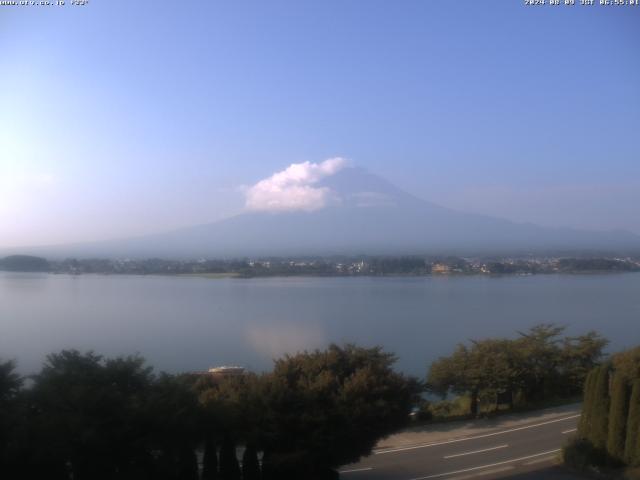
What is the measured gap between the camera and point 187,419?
6152 millimetres

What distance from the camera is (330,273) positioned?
3756 centimetres

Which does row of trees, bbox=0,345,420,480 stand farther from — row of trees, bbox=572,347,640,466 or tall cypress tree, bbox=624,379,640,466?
tall cypress tree, bbox=624,379,640,466

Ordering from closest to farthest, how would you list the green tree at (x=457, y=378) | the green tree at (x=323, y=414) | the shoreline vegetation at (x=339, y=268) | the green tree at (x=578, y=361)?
the green tree at (x=323, y=414) < the green tree at (x=457, y=378) < the green tree at (x=578, y=361) < the shoreline vegetation at (x=339, y=268)

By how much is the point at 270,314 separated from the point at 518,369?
11.6 m

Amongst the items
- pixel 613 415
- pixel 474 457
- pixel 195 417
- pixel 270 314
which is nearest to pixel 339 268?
pixel 270 314

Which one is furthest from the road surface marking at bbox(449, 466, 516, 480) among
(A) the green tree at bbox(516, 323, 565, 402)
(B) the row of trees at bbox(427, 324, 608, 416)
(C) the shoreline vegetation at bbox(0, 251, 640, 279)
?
(C) the shoreline vegetation at bbox(0, 251, 640, 279)

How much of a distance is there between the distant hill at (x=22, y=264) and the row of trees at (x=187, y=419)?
20.9 metres

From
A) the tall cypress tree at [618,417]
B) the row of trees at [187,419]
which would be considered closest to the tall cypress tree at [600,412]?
the tall cypress tree at [618,417]

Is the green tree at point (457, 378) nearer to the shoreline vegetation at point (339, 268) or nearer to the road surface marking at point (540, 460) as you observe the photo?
the road surface marking at point (540, 460)

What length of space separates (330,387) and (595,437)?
3.55 meters

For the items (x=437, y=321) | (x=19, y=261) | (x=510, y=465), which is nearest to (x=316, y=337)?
(x=437, y=321)

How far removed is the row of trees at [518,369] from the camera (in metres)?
12.3

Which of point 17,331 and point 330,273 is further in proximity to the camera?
point 330,273

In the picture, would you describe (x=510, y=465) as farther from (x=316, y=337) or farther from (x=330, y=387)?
(x=316, y=337)
